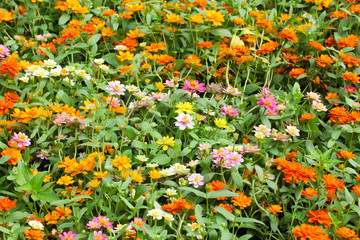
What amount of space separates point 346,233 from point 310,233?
0.14m

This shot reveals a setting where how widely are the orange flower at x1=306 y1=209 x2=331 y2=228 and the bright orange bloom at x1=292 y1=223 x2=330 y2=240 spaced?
0.27 ft

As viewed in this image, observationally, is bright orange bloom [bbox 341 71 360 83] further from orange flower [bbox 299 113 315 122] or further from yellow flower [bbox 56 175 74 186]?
yellow flower [bbox 56 175 74 186]

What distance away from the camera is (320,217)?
6.08 ft

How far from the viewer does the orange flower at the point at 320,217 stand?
6.01ft

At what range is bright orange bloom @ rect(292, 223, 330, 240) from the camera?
67.8 inches

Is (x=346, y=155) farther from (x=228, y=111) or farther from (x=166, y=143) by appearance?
(x=166, y=143)

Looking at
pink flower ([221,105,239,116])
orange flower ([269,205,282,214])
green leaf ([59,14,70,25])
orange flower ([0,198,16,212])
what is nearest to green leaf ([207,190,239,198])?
orange flower ([269,205,282,214])

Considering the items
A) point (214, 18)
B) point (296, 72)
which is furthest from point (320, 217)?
point (214, 18)

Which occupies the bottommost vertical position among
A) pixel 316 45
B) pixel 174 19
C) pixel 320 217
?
pixel 320 217

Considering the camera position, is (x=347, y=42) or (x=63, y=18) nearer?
(x=347, y=42)

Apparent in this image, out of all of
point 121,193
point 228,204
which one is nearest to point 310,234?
point 228,204

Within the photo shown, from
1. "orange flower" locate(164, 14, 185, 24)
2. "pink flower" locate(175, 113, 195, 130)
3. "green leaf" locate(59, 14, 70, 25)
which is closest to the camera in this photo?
"pink flower" locate(175, 113, 195, 130)

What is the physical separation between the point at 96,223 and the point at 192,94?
0.95m

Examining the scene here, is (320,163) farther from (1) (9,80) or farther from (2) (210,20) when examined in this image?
(1) (9,80)
